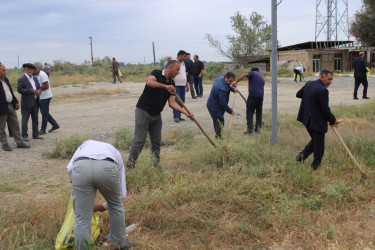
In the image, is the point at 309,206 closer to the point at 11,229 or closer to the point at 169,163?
the point at 169,163

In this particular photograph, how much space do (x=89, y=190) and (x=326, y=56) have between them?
1571 inches

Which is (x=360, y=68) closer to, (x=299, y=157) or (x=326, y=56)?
(x=299, y=157)

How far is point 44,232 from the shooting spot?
380 cm

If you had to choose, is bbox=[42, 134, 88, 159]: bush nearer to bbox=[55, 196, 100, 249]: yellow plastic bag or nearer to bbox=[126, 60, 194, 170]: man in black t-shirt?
bbox=[126, 60, 194, 170]: man in black t-shirt

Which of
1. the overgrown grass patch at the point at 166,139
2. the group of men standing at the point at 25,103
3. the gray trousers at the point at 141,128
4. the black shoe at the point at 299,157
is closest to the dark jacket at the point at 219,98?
the overgrown grass patch at the point at 166,139

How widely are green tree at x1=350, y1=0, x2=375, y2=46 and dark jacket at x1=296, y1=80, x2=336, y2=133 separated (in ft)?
126

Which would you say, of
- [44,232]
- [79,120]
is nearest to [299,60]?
[79,120]

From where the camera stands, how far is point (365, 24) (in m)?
39.5

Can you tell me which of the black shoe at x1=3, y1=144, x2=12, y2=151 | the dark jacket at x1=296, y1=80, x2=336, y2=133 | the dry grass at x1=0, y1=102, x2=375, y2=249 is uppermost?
the dark jacket at x1=296, y1=80, x2=336, y2=133

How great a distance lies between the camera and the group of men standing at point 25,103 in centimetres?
730

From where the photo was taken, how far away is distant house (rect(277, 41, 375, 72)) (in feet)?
122

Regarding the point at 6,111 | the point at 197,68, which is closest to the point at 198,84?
the point at 197,68

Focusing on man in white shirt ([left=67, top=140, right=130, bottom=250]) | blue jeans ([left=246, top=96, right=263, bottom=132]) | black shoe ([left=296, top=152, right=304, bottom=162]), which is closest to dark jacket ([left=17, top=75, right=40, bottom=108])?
blue jeans ([left=246, top=96, right=263, bottom=132])

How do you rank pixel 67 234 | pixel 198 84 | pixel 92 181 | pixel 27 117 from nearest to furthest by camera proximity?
pixel 92 181 < pixel 67 234 < pixel 27 117 < pixel 198 84
